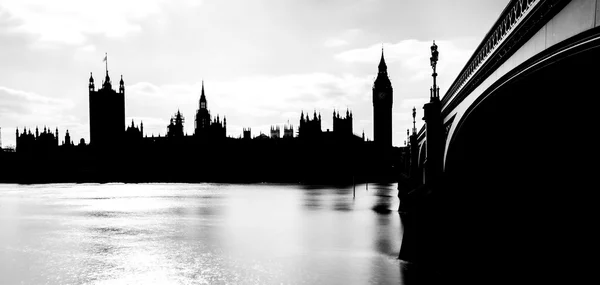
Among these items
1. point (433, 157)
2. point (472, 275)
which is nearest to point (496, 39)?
point (472, 275)

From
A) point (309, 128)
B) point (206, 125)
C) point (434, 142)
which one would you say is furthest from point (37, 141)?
point (434, 142)

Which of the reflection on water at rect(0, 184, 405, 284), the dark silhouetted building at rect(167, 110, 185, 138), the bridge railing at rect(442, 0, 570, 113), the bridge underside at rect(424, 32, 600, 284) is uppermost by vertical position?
the dark silhouetted building at rect(167, 110, 185, 138)

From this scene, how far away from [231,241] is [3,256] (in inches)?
449

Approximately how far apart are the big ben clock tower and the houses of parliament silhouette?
28 centimetres

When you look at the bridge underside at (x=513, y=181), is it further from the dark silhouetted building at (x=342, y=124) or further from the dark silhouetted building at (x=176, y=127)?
the dark silhouetted building at (x=176, y=127)

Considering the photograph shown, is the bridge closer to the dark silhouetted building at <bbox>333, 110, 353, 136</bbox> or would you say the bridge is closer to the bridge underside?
the bridge underside

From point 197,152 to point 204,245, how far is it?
114772mm

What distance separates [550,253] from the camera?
18.4 m

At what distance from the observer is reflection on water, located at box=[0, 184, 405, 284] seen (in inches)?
835

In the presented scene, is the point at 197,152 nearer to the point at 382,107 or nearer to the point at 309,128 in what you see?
the point at 309,128

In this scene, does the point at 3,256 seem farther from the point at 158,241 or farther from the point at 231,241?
the point at 231,241

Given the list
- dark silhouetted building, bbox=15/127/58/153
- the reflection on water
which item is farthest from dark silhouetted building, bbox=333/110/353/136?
the reflection on water

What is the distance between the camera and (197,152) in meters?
142

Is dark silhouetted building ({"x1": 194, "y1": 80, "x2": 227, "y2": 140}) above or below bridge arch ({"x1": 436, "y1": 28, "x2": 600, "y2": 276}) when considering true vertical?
above
